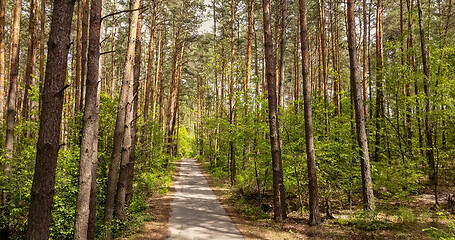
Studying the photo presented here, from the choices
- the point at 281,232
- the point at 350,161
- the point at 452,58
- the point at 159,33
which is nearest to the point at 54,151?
the point at 281,232

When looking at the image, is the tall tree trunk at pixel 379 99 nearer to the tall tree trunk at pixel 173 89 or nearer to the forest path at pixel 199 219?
the forest path at pixel 199 219

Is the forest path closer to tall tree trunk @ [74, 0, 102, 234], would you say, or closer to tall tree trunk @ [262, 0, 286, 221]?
tall tree trunk @ [262, 0, 286, 221]

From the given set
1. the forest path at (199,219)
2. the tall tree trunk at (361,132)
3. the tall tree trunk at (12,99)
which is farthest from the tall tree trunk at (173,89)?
the tall tree trunk at (361,132)

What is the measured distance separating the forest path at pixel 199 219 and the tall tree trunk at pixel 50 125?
4.40m

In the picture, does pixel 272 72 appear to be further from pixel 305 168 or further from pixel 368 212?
pixel 368 212

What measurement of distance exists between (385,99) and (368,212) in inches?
284

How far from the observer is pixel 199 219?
27.7 ft

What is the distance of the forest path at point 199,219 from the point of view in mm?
6953

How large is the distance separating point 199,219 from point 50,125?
6.49 m

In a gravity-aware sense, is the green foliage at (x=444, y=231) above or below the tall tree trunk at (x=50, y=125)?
below

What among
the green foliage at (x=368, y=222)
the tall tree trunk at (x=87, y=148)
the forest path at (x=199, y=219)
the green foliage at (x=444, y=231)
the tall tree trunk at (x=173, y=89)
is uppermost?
the tall tree trunk at (x=173, y=89)

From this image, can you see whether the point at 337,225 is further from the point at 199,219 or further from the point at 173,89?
the point at 173,89

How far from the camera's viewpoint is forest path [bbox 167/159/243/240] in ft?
22.8

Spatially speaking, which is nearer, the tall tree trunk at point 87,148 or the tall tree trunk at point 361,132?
the tall tree trunk at point 87,148
